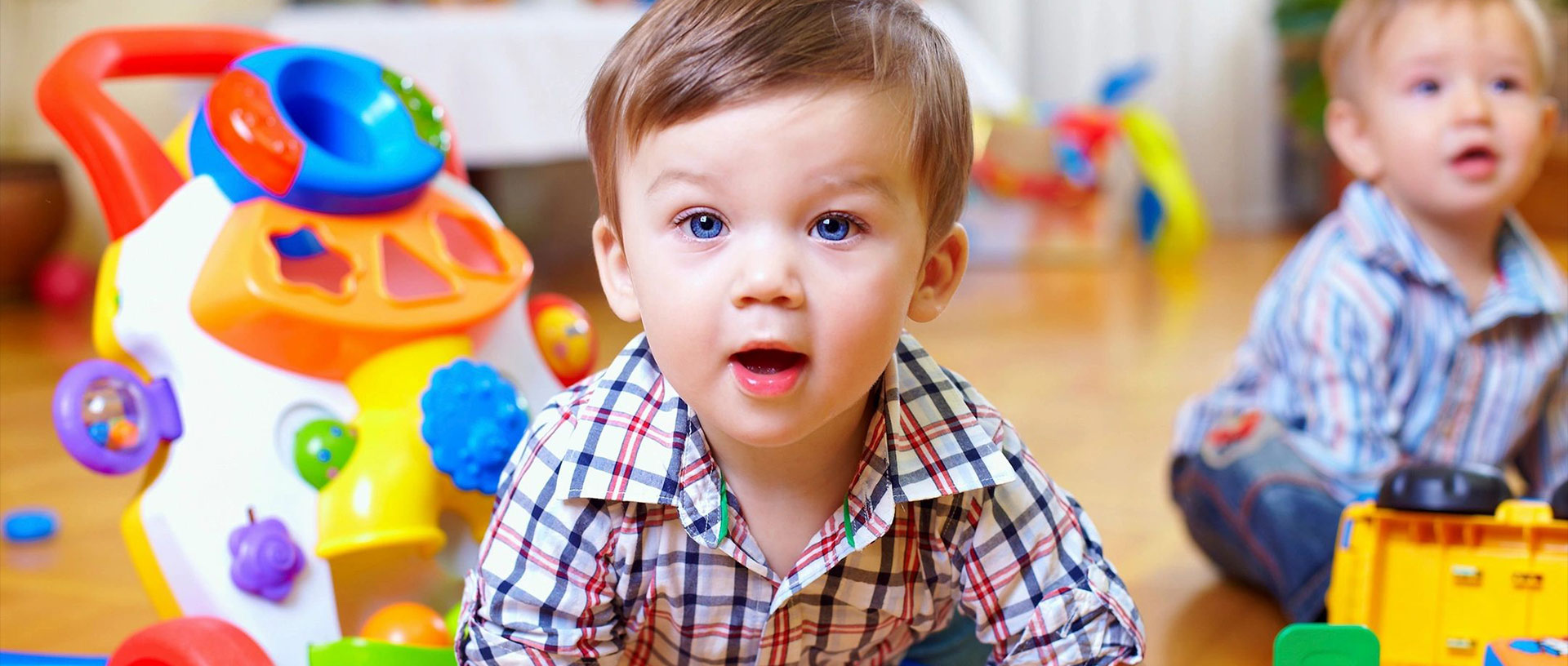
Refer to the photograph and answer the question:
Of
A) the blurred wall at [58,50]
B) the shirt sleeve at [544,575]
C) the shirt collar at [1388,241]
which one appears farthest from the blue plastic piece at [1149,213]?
the shirt sleeve at [544,575]

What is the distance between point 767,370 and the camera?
25.2 inches

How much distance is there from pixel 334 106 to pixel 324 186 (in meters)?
0.11

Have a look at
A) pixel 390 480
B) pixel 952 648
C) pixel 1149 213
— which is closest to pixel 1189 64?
pixel 1149 213

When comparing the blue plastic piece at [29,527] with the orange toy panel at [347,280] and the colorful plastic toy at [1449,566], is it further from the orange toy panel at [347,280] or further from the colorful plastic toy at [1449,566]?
the colorful plastic toy at [1449,566]

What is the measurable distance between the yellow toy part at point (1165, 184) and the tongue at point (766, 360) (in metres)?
2.66

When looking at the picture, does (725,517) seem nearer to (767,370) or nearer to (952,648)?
(767,370)

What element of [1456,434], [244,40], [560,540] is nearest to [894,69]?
[560,540]

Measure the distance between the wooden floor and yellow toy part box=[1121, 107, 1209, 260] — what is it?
131 millimetres

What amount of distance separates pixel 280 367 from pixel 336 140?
186 mm

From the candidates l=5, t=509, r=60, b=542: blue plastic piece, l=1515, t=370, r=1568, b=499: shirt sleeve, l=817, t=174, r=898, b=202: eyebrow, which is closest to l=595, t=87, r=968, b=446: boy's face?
l=817, t=174, r=898, b=202: eyebrow

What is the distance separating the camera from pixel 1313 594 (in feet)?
3.34

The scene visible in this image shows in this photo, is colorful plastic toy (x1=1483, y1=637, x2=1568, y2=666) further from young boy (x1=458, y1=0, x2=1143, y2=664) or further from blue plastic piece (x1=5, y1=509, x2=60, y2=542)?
blue plastic piece (x1=5, y1=509, x2=60, y2=542)

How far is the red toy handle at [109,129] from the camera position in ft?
2.98

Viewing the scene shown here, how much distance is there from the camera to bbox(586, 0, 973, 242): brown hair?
623 mm
